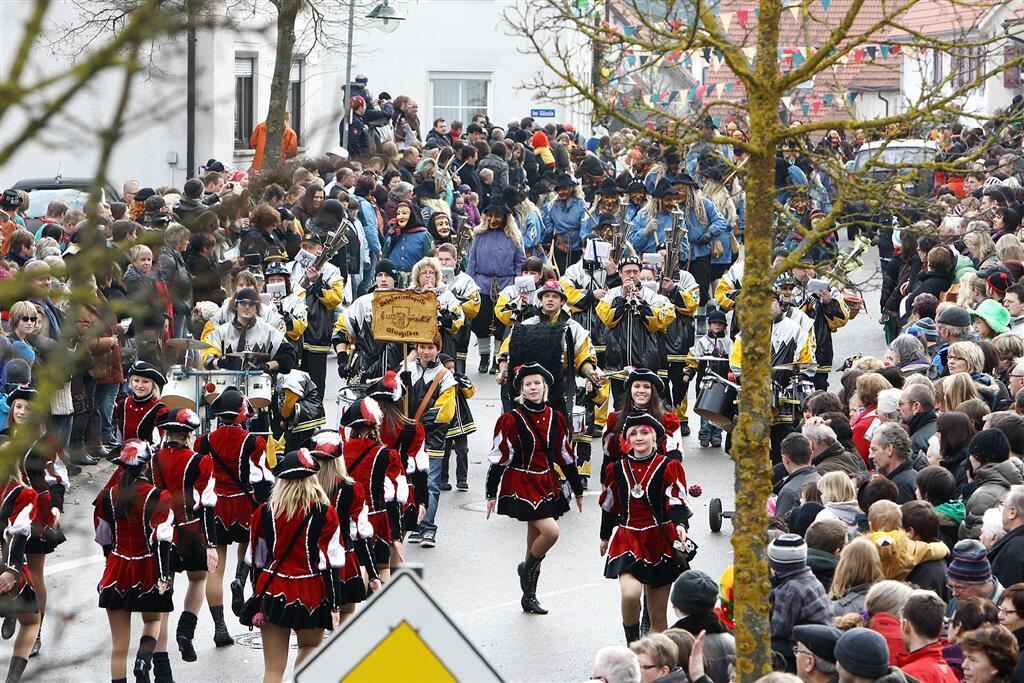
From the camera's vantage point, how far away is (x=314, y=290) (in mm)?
16359

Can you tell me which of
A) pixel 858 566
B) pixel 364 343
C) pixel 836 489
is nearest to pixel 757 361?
pixel 858 566

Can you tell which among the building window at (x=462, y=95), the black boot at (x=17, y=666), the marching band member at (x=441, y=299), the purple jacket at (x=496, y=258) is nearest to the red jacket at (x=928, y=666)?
the black boot at (x=17, y=666)

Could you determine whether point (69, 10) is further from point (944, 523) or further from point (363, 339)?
point (944, 523)

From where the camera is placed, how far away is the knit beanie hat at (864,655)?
690cm

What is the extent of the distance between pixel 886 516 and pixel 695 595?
1.19m

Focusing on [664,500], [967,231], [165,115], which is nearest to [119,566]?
[664,500]

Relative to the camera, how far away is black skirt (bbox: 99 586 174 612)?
9.95 m

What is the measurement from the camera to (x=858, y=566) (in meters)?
8.35

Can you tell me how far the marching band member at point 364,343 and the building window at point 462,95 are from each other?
27694mm

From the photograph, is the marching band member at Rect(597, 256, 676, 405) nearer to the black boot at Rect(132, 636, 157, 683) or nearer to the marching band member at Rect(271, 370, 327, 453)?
the marching band member at Rect(271, 370, 327, 453)

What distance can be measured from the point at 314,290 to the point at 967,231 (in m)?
6.95

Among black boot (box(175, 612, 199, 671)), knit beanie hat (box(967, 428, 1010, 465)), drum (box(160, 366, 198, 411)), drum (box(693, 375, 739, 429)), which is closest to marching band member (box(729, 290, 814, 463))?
drum (box(693, 375, 739, 429))

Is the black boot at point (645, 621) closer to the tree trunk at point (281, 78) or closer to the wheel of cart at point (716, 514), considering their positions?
the wheel of cart at point (716, 514)

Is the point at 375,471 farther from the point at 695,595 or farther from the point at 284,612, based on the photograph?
the point at 695,595
